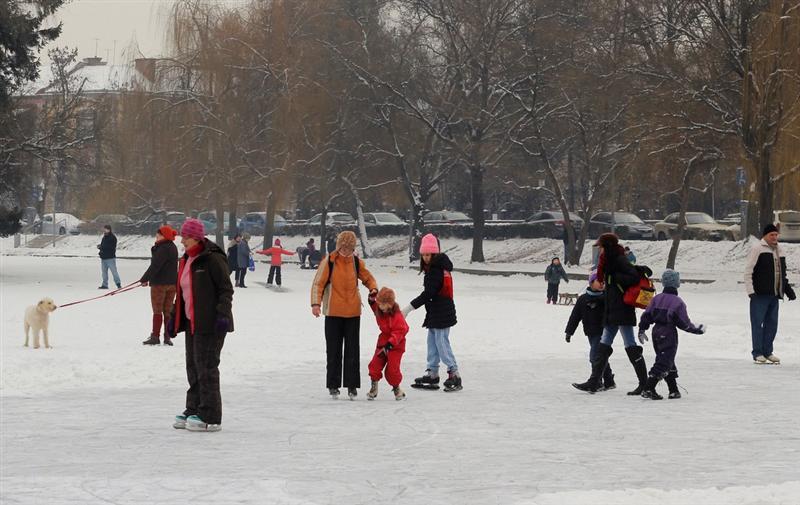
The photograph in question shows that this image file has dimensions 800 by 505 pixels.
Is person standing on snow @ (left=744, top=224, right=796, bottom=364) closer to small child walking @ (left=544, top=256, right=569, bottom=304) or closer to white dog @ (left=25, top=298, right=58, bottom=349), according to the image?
white dog @ (left=25, top=298, right=58, bottom=349)

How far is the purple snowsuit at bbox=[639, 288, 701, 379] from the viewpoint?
13.3 metres

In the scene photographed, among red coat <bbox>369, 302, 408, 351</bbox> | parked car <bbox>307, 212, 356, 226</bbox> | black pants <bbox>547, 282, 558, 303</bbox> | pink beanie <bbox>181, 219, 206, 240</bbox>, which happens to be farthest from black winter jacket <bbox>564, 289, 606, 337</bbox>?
parked car <bbox>307, 212, 356, 226</bbox>

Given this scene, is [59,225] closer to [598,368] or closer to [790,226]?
[790,226]

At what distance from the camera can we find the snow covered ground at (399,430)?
8.59 m

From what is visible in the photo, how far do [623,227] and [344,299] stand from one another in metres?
46.2

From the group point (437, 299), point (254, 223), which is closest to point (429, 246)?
point (437, 299)

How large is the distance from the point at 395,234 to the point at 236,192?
13594 mm

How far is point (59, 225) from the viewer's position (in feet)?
283

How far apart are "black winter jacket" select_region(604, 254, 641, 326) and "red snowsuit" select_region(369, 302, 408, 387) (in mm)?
2043

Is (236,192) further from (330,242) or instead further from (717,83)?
Result: (717,83)

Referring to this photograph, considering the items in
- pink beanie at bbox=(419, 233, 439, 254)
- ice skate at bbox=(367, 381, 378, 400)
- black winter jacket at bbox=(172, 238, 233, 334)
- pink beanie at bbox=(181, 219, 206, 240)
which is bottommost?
ice skate at bbox=(367, 381, 378, 400)

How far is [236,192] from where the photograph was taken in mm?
54750

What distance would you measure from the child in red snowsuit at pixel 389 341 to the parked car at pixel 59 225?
7320 cm

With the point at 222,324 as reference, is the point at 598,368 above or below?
below
